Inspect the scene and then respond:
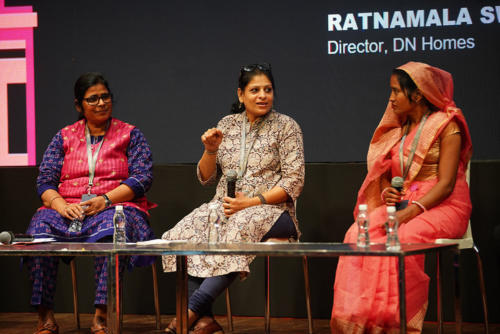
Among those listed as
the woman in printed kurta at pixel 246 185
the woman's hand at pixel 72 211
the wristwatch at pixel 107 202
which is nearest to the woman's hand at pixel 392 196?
the woman in printed kurta at pixel 246 185

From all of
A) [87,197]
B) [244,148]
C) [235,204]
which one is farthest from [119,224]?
[244,148]

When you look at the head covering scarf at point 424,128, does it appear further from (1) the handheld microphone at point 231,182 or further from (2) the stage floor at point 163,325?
(2) the stage floor at point 163,325

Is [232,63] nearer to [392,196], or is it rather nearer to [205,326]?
[392,196]

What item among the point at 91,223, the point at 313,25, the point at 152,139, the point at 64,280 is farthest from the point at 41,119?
the point at 313,25

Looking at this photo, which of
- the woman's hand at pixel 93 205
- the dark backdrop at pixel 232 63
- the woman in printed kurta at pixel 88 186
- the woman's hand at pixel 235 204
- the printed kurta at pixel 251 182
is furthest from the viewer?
the dark backdrop at pixel 232 63

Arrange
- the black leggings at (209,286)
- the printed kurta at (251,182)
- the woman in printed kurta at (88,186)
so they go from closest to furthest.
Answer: the black leggings at (209,286) → the printed kurta at (251,182) → the woman in printed kurta at (88,186)

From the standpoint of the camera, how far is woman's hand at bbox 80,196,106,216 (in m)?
3.83

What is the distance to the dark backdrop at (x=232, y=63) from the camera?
4.42 m

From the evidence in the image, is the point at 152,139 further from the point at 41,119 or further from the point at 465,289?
the point at 465,289

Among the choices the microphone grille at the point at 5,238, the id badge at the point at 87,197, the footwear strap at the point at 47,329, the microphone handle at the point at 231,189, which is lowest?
the footwear strap at the point at 47,329

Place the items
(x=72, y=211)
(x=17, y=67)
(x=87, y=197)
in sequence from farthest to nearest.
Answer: (x=17, y=67), (x=87, y=197), (x=72, y=211)

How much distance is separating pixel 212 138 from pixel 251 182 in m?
0.33

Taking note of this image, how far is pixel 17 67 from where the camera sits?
5.05 metres

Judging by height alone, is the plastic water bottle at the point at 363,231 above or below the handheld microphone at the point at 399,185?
below
